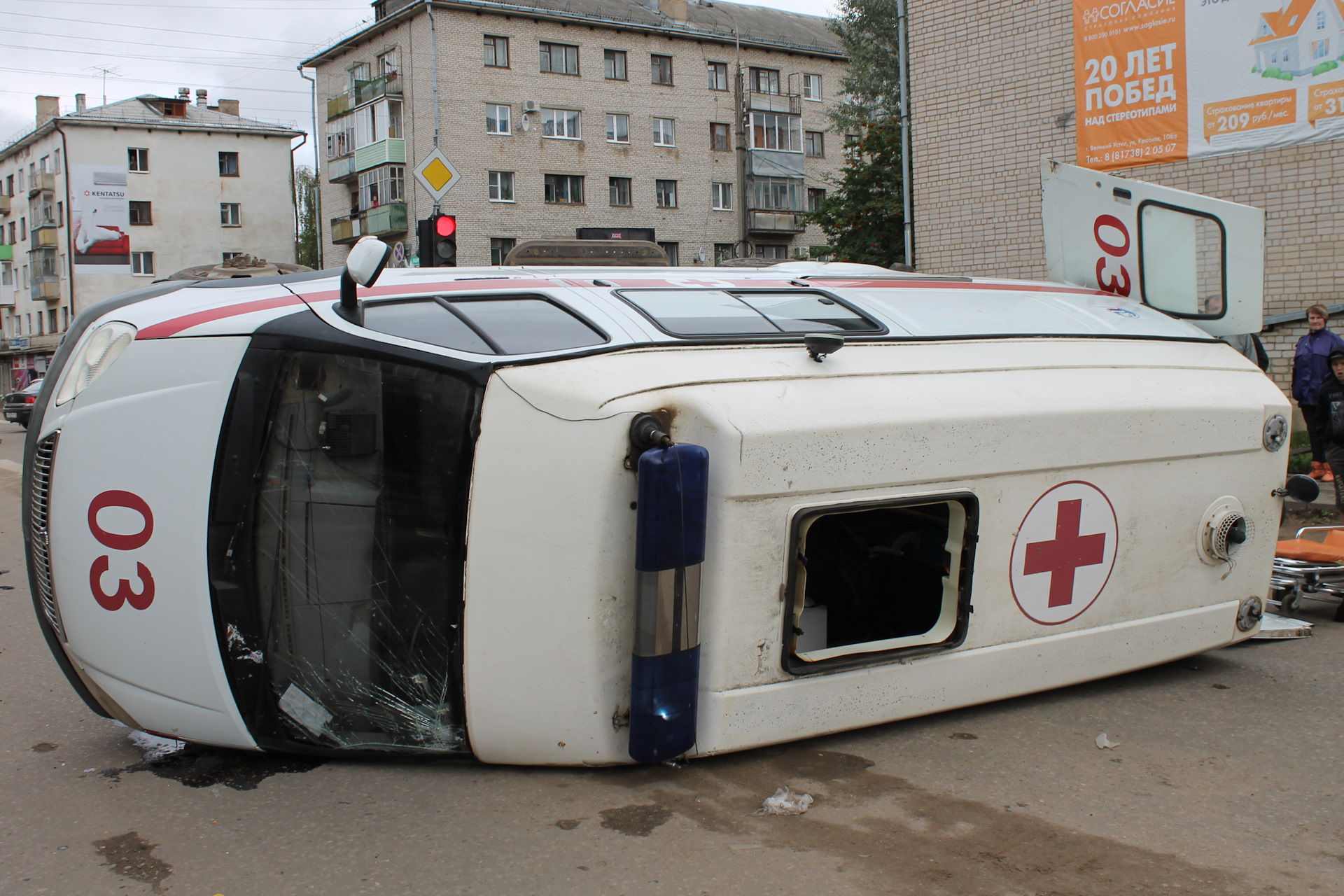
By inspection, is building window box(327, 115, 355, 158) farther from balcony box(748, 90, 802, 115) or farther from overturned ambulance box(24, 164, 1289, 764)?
overturned ambulance box(24, 164, 1289, 764)

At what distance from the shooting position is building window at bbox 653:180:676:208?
44.2 metres

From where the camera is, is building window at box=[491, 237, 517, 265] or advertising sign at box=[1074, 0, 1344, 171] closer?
advertising sign at box=[1074, 0, 1344, 171]

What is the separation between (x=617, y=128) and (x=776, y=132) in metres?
7.33

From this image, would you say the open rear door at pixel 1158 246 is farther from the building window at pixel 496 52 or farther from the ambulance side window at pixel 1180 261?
the building window at pixel 496 52

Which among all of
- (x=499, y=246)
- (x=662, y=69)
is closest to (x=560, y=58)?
(x=662, y=69)

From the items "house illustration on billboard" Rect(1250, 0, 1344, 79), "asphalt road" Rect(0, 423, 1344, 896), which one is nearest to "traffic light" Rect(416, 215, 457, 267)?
"asphalt road" Rect(0, 423, 1344, 896)

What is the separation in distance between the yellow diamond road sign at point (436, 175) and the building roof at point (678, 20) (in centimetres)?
3243

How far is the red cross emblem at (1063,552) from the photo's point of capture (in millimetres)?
4051

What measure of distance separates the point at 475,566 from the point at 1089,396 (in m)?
2.35

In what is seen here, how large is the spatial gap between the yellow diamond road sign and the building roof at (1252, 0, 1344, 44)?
8.68 m

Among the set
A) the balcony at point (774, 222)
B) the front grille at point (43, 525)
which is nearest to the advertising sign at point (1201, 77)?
the front grille at point (43, 525)

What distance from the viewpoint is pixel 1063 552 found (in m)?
4.12

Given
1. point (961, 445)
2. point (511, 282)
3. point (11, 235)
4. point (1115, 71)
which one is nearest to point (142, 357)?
point (511, 282)

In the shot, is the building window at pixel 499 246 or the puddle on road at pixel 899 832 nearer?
the puddle on road at pixel 899 832
